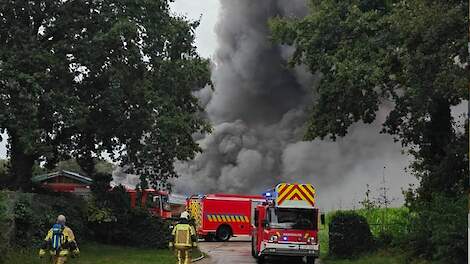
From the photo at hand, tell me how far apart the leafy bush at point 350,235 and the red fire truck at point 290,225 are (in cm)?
88

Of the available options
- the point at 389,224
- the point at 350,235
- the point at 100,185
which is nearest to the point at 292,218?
the point at 350,235

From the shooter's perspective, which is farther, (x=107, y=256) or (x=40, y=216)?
(x=107, y=256)

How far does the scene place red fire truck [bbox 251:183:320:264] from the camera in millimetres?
17688

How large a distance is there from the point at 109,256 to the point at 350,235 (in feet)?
26.5

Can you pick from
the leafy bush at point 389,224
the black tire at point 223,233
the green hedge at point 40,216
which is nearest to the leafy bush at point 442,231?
the leafy bush at point 389,224

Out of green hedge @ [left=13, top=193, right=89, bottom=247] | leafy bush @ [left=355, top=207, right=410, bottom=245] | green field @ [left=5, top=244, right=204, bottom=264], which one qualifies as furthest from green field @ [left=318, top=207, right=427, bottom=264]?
green hedge @ [left=13, top=193, right=89, bottom=247]

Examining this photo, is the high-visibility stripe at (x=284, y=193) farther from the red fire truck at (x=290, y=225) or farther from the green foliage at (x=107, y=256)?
the green foliage at (x=107, y=256)

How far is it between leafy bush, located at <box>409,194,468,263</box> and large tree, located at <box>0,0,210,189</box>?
9498mm

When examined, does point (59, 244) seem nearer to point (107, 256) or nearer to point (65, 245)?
point (65, 245)

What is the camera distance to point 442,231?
494 inches

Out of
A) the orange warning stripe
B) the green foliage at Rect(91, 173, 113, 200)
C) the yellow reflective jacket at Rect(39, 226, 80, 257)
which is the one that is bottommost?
the yellow reflective jacket at Rect(39, 226, 80, 257)

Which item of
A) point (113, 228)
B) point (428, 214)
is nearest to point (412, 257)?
point (428, 214)

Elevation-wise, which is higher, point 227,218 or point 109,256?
point 227,218

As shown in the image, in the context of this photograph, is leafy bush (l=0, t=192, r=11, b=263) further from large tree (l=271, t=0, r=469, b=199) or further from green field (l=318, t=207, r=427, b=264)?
large tree (l=271, t=0, r=469, b=199)
